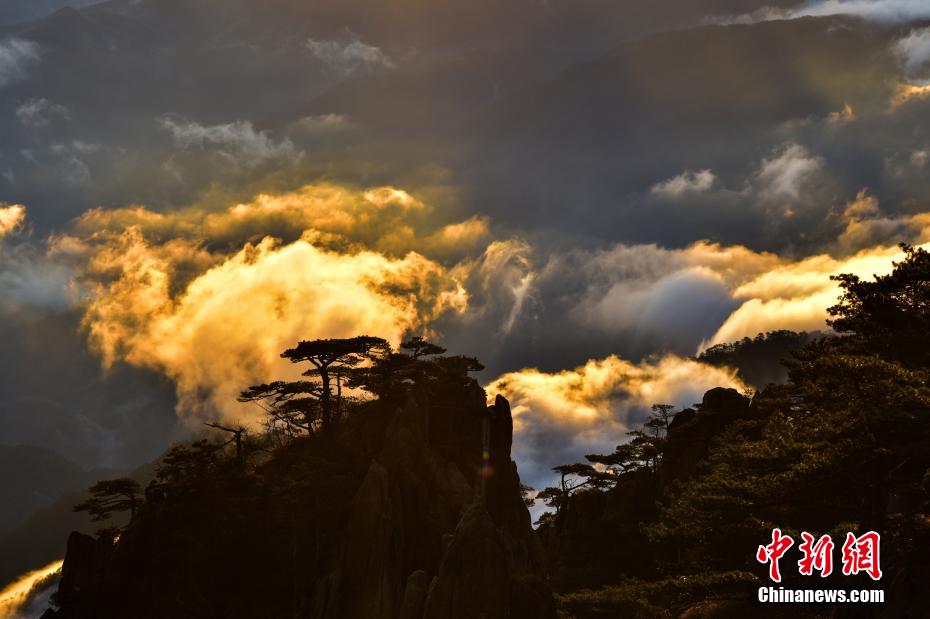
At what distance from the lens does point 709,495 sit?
1062 inches

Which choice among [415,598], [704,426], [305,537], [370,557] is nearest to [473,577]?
[415,598]

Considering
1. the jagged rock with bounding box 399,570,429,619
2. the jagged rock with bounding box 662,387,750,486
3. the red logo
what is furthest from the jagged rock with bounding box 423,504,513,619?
the jagged rock with bounding box 662,387,750,486

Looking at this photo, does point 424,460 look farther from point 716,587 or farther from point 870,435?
point 870,435

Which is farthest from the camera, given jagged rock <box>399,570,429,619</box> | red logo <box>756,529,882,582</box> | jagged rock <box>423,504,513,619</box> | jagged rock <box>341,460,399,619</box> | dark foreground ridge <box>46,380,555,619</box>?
dark foreground ridge <box>46,380,555,619</box>

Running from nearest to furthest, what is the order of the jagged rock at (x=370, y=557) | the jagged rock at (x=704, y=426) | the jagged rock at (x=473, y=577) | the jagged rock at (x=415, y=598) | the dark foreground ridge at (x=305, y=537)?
1. the jagged rock at (x=473, y=577)
2. the jagged rock at (x=415, y=598)
3. the jagged rock at (x=370, y=557)
4. the dark foreground ridge at (x=305, y=537)
5. the jagged rock at (x=704, y=426)

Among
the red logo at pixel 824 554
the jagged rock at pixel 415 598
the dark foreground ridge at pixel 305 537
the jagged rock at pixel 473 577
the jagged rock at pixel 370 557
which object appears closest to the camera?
the red logo at pixel 824 554

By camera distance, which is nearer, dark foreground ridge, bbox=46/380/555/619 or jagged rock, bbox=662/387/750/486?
dark foreground ridge, bbox=46/380/555/619

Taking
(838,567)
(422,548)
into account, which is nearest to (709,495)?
(838,567)

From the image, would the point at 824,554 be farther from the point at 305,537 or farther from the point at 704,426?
the point at 305,537

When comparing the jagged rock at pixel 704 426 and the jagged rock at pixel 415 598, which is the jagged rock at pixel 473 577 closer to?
the jagged rock at pixel 415 598

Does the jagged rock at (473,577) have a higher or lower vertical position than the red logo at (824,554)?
lower

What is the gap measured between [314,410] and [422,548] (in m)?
24.1

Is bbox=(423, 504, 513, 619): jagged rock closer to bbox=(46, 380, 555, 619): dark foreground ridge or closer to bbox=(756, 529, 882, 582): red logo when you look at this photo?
bbox=(46, 380, 555, 619): dark foreground ridge

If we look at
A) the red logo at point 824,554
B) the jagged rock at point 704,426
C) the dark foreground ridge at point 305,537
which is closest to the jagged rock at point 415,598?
the dark foreground ridge at point 305,537
